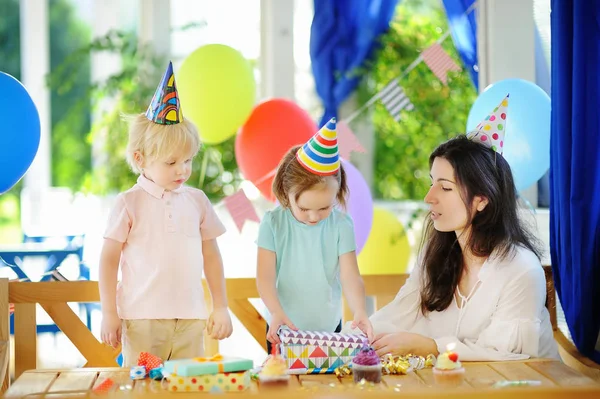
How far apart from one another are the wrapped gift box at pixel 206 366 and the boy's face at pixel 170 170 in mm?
644

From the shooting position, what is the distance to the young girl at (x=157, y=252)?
218 cm

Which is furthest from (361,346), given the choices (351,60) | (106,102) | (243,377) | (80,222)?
(106,102)

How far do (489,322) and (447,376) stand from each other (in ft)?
1.37

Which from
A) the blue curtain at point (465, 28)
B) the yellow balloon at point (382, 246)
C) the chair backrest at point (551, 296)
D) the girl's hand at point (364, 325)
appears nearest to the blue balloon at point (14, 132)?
the girl's hand at point (364, 325)

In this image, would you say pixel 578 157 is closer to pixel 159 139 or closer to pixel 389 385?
pixel 389 385

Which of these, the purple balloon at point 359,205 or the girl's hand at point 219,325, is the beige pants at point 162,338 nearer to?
the girl's hand at point 219,325

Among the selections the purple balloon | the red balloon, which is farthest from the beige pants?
the red balloon

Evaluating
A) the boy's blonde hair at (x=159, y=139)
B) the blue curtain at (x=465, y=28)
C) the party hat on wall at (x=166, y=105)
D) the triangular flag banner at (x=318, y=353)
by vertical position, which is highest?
the blue curtain at (x=465, y=28)

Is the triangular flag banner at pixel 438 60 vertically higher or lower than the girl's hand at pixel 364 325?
higher

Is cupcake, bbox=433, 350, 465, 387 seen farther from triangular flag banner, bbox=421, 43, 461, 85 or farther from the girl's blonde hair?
triangular flag banner, bbox=421, 43, 461, 85

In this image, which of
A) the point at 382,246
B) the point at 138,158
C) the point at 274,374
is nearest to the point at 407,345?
the point at 274,374

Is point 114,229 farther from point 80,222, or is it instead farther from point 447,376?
point 80,222

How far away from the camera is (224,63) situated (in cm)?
347

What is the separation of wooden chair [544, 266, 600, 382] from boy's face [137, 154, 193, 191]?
1.17 meters
